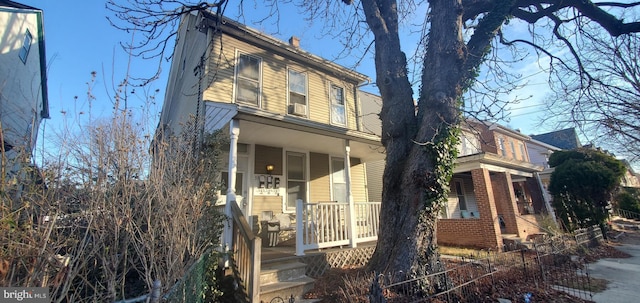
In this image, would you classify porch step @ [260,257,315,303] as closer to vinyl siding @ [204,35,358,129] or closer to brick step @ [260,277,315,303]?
brick step @ [260,277,315,303]

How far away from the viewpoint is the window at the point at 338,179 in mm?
9328

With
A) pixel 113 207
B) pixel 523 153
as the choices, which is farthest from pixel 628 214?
pixel 113 207

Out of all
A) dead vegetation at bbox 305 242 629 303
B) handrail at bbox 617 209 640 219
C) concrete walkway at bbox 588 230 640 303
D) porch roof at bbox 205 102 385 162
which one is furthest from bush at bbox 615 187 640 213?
porch roof at bbox 205 102 385 162

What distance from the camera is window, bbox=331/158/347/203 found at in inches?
367

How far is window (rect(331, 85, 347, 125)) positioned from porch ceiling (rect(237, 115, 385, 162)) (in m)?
1.43

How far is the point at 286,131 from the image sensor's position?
665 cm

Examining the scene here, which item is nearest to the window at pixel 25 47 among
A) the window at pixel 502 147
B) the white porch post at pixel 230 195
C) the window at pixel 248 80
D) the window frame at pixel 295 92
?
the window at pixel 248 80

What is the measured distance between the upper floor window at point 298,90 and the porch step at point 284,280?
16.7ft

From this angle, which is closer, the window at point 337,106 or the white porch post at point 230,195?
the white porch post at point 230,195

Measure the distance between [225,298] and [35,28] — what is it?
13846mm

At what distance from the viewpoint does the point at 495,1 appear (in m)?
5.04

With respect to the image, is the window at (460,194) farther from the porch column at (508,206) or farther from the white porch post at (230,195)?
the white porch post at (230,195)

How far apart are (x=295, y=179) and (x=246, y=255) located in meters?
4.29

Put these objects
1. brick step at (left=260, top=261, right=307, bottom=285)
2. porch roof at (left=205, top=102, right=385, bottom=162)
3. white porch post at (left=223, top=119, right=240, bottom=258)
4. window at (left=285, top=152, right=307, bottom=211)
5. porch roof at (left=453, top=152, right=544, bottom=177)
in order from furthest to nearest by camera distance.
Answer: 1. porch roof at (left=453, top=152, right=544, bottom=177)
2. window at (left=285, top=152, right=307, bottom=211)
3. porch roof at (left=205, top=102, right=385, bottom=162)
4. white porch post at (left=223, top=119, right=240, bottom=258)
5. brick step at (left=260, top=261, right=307, bottom=285)
